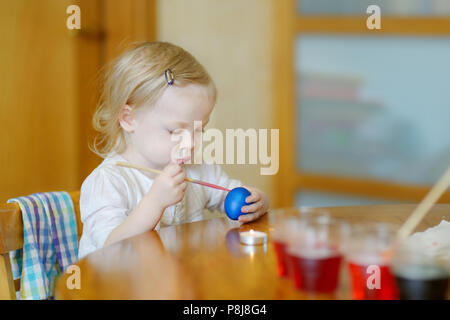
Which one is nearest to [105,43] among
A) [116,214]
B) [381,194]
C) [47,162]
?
[47,162]

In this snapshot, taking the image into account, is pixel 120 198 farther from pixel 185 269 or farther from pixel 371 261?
pixel 371 261

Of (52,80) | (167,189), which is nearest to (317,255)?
(167,189)

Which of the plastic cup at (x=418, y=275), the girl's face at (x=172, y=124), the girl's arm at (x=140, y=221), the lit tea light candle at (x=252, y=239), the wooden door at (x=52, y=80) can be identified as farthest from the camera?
the wooden door at (x=52, y=80)

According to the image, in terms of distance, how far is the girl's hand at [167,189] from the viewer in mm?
1137

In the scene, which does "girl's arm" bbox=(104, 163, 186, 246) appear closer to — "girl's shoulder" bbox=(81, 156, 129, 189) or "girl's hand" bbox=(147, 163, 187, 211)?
"girl's hand" bbox=(147, 163, 187, 211)

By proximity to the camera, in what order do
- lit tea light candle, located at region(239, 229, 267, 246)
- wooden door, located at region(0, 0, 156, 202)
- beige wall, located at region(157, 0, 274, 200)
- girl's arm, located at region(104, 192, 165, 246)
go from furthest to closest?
beige wall, located at region(157, 0, 274, 200) < wooden door, located at region(0, 0, 156, 202) < girl's arm, located at region(104, 192, 165, 246) < lit tea light candle, located at region(239, 229, 267, 246)

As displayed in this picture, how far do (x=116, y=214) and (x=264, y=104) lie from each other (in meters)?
1.81

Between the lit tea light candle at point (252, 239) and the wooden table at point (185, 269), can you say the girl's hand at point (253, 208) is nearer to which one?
the wooden table at point (185, 269)

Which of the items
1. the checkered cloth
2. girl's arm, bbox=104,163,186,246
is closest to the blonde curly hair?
the checkered cloth

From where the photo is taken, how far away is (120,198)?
50.3 inches

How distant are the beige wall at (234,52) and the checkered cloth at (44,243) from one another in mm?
1706

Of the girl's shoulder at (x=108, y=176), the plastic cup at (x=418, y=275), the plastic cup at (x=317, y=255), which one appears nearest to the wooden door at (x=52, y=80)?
the girl's shoulder at (x=108, y=176)

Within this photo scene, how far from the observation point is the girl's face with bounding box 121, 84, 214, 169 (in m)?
1.35

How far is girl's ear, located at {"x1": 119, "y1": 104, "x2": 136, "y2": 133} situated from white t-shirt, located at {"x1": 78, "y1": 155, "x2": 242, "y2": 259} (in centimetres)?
9
